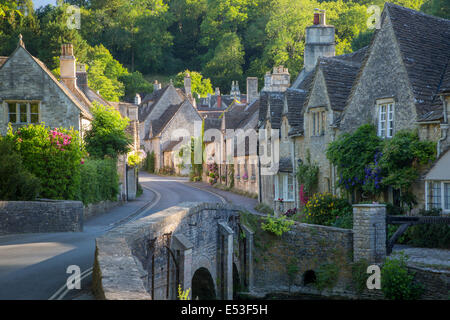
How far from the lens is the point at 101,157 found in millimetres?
38844

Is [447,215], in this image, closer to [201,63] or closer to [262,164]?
[262,164]

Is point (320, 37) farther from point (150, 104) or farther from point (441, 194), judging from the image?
point (150, 104)

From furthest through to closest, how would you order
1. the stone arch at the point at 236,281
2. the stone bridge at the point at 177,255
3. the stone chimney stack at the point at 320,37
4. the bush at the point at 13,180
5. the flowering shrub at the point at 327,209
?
the stone chimney stack at the point at 320,37, the flowering shrub at the point at 327,209, the bush at the point at 13,180, the stone arch at the point at 236,281, the stone bridge at the point at 177,255

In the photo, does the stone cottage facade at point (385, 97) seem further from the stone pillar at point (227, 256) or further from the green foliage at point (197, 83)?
the green foliage at point (197, 83)

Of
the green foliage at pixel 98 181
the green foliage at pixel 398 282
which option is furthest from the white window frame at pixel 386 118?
the green foliage at pixel 98 181

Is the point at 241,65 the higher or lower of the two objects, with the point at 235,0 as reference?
lower

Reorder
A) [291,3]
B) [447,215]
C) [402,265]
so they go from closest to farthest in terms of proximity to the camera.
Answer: [402,265] → [447,215] → [291,3]

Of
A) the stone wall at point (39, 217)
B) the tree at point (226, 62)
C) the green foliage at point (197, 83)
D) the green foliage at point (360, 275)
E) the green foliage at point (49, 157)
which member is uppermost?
the tree at point (226, 62)

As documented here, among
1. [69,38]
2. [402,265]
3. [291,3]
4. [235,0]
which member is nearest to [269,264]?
[402,265]

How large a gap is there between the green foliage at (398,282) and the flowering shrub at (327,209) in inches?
244

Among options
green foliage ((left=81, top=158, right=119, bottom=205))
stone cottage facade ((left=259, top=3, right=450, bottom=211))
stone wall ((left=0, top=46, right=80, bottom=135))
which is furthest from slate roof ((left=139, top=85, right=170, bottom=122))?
stone cottage facade ((left=259, top=3, right=450, bottom=211))

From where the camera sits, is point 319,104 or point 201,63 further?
point 201,63

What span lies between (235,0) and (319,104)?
8442 cm

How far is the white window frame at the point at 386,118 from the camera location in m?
24.3
